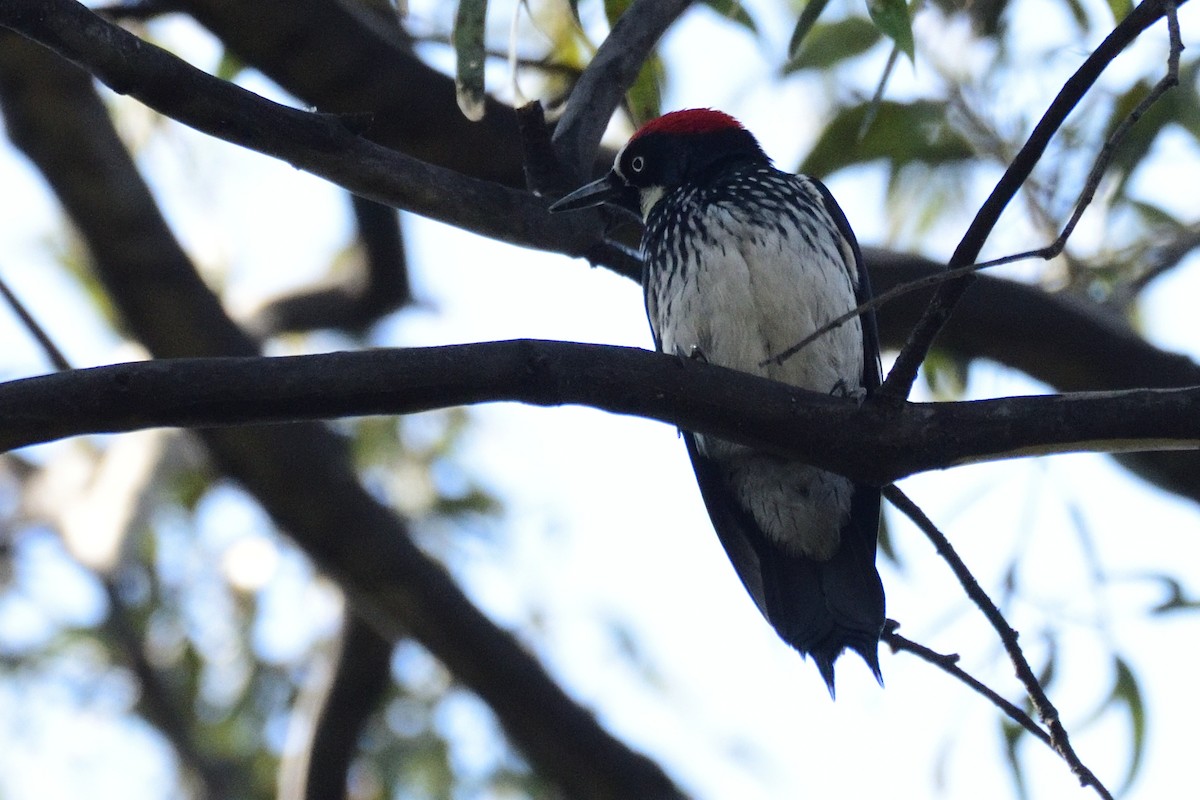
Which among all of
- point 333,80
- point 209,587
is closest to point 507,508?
point 209,587

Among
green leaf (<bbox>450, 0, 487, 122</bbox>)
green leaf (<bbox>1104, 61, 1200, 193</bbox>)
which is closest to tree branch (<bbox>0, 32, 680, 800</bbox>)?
green leaf (<bbox>450, 0, 487, 122</bbox>)

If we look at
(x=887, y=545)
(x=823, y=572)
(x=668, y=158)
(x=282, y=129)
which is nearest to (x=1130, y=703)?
(x=887, y=545)

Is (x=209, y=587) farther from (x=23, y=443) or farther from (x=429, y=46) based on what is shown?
(x=23, y=443)

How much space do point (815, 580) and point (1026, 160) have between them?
135 cm

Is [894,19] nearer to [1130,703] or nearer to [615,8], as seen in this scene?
[615,8]

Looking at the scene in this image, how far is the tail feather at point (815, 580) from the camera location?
2.92 meters

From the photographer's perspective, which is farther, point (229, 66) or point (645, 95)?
point (229, 66)

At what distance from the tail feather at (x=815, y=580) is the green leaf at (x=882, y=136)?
1.40 meters

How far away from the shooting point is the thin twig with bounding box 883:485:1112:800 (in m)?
2.40

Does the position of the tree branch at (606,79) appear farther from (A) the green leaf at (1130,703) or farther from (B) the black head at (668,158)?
(A) the green leaf at (1130,703)

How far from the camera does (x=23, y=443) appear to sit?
5.76 feet

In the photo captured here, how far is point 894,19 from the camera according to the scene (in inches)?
107

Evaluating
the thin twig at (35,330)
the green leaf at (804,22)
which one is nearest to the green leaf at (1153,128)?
the green leaf at (804,22)

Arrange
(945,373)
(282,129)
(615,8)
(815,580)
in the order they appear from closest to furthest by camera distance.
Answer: (282,129) → (815,580) → (615,8) → (945,373)
